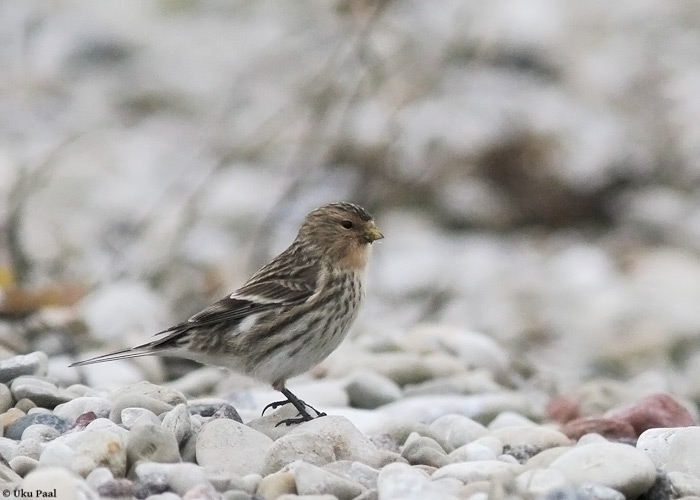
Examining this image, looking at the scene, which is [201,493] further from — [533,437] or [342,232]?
[342,232]

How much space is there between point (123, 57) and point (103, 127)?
1619mm

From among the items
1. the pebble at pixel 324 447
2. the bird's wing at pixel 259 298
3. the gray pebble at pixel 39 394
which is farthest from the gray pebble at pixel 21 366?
the pebble at pixel 324 447

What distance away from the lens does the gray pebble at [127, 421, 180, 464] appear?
3.95m

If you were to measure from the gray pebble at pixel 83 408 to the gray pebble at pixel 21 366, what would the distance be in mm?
371

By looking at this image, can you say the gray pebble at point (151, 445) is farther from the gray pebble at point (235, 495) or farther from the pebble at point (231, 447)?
the gray pebble at point (235, 495)

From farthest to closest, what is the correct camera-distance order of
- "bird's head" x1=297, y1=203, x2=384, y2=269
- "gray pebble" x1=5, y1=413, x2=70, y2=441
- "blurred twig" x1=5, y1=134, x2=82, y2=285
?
"blurred twig" x1=5, y1=134, x2=82, y2=285 → "bird's head" x1=297, y1=203, x2=384, y2=269 → "gray pebble" x1=5, y1=413, x2=70, y2=441

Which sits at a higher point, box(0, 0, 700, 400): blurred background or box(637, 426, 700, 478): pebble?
box(0, 0, 700, 400): blurred background

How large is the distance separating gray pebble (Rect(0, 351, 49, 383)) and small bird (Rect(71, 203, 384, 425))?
5.6 inches

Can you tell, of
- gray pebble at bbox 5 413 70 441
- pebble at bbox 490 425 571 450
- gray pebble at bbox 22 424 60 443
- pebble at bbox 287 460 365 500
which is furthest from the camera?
pebble at bbox 490 425 571 450

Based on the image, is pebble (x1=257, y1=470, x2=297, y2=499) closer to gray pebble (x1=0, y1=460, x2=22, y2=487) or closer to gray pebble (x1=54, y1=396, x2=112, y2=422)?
gray pebble (x1=0, y1=460, x2=22, y2=487)

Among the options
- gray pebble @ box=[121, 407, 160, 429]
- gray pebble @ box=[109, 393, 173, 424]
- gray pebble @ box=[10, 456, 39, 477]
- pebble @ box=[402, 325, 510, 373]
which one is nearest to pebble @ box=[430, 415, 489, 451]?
gray pebble @ box=[109, 393, 173, 424]

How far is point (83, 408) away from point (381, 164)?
597cm

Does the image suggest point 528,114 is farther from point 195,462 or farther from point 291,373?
point 195,462

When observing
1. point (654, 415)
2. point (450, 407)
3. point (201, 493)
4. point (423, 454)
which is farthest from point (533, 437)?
point (201, 493)
